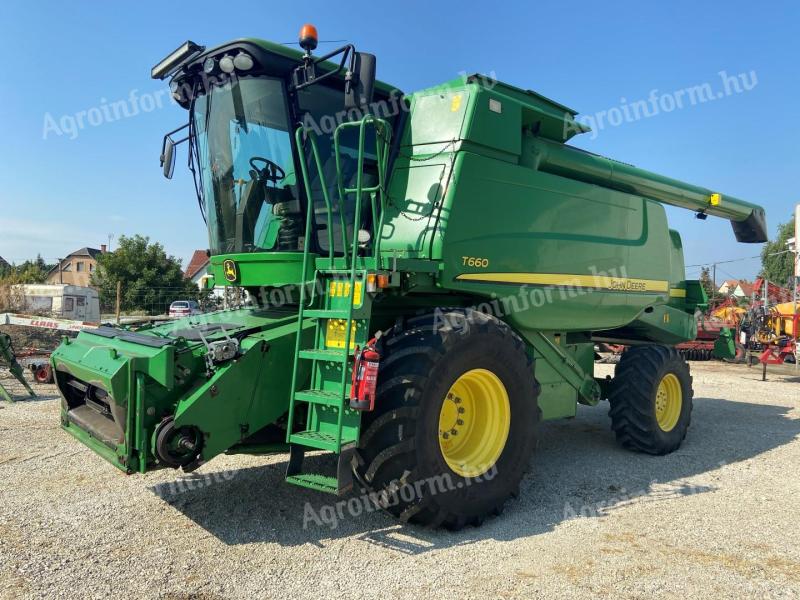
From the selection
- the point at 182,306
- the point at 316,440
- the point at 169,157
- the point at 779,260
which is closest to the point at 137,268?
the point at 182,306

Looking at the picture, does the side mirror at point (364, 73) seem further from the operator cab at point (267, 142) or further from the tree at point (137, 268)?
the tree at point (137, 268)

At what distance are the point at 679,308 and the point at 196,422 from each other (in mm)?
6332

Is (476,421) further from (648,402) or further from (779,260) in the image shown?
Answer: (779,260)

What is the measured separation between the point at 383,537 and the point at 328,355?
123 cm

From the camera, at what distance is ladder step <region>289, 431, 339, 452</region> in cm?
359

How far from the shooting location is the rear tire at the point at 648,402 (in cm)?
610

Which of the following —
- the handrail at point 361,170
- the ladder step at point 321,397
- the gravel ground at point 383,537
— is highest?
the handrail at point 361,170

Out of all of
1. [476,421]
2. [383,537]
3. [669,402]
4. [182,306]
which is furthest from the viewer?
[182,306]

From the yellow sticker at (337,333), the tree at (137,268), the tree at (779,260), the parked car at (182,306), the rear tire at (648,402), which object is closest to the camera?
the yellow sticker at (337,333)

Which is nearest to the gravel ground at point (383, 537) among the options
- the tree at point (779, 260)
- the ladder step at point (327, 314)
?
the ladder step at point (327, 314)

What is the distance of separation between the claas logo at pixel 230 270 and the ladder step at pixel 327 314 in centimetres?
96

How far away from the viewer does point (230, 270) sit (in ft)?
15.7

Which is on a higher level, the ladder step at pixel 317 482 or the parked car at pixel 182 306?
the parked car at pixel 182 306

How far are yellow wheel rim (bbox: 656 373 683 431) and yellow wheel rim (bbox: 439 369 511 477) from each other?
121 inches
